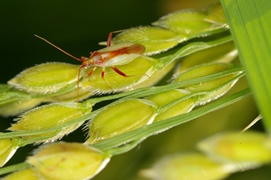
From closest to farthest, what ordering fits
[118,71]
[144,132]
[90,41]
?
1. [144,132]
2. [118,71]
3. [90,41]

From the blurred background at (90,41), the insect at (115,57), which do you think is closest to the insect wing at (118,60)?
the insect at (115,57)

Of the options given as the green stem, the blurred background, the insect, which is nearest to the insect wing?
the insect

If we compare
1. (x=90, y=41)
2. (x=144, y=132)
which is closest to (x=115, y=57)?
(x=144, y=132)

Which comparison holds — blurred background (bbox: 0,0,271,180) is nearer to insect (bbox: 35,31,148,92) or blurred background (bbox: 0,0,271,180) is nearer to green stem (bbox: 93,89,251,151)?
insect (bbox: 35,31,148,92)

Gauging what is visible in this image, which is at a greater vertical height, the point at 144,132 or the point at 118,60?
the point at 118,60

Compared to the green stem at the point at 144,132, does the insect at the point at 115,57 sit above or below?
above

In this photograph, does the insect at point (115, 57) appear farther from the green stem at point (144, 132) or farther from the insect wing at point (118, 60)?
the green stem at point (144, 132)

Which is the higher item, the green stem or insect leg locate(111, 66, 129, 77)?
insect leg locate(111, 66, 129, 77)

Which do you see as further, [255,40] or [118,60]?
[118,60]

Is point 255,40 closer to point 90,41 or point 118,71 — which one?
point 118,71
